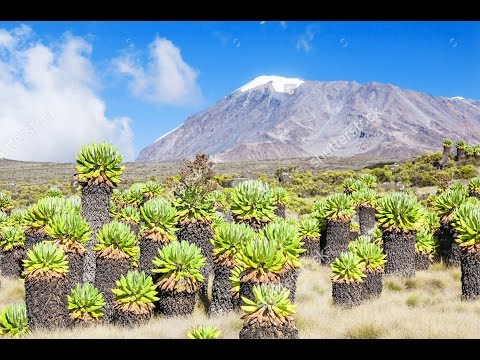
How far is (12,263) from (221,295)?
9.20 m

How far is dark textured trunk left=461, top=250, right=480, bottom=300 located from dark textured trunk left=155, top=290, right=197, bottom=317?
22.1 feet

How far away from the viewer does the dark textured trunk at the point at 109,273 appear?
1025cm

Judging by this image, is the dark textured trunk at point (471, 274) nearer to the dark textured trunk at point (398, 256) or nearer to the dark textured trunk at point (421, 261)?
the dark textured trunk at point (398, 256)

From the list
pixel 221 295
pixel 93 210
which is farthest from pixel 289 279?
pixel 93 210

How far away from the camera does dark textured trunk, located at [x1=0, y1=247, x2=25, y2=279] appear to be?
50.0 feet

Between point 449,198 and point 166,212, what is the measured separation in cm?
921

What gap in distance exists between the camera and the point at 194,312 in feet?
34.4

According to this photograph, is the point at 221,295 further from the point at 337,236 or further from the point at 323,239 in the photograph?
the point at 323,239

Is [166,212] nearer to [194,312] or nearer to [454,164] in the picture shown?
[194,312]

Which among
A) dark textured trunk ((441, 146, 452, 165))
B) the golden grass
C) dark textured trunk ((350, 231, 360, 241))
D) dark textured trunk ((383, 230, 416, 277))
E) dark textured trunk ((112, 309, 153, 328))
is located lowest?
the golden grass

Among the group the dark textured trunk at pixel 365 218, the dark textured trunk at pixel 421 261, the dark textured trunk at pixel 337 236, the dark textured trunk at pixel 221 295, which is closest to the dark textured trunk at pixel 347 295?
the dark textured trunk at pixel 221 295

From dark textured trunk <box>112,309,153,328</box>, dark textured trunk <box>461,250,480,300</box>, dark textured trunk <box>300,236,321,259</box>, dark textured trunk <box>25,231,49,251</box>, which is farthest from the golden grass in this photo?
dark textured trunk <box>300,236,321,259</box>

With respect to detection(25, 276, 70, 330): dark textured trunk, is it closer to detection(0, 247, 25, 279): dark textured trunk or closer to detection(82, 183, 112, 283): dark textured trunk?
detection(82, 183, 112, 283): dark textured trunk
